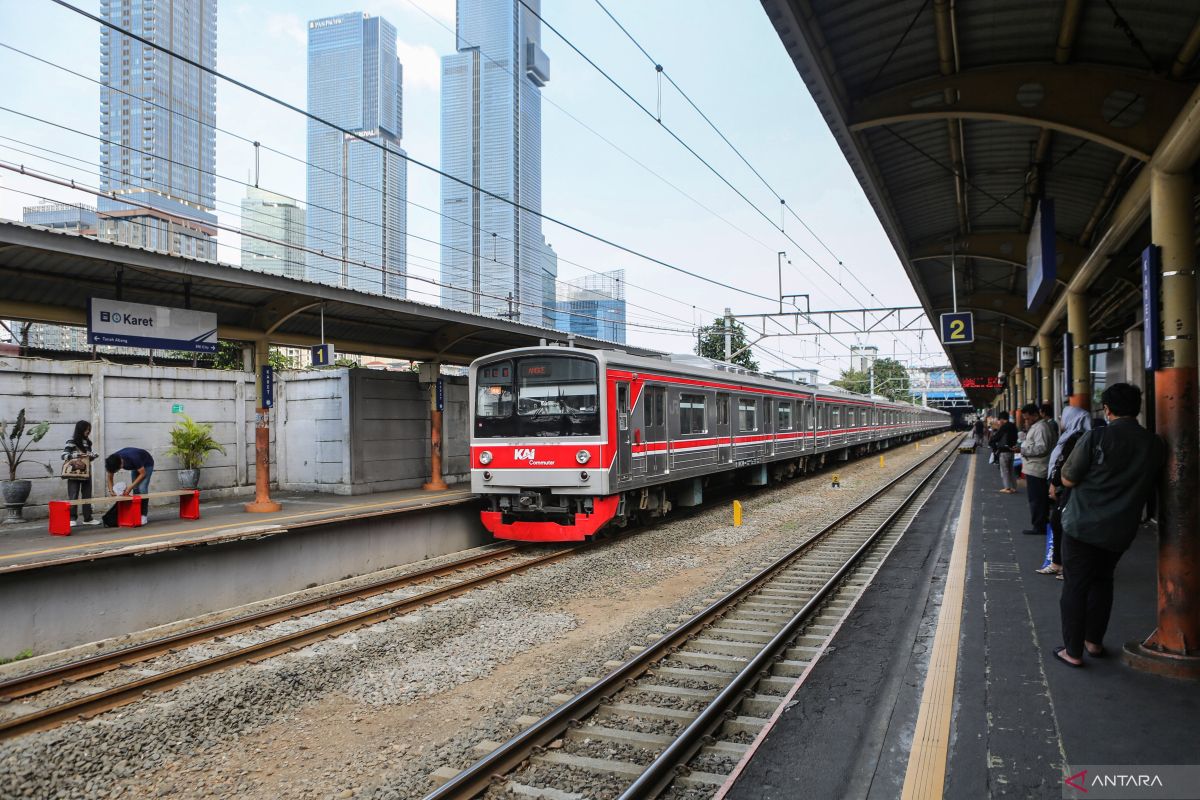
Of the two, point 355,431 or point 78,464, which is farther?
point 355,431

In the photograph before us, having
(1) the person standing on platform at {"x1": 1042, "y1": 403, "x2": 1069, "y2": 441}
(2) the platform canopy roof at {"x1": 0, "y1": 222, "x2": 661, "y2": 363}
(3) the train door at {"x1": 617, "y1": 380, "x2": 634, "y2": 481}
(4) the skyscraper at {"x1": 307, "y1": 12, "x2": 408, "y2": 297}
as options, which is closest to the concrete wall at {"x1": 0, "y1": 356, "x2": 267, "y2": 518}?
(2) the platform canopy roof at {"x1": 0, "y1": 222, "x2": 661, "y2": 363}

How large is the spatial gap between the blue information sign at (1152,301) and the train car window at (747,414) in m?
11.1

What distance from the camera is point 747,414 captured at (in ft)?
53.1

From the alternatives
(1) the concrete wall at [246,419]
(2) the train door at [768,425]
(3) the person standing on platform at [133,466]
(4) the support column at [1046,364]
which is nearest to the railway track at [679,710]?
(3) the person standing on platform at [133,466]

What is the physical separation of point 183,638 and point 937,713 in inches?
234

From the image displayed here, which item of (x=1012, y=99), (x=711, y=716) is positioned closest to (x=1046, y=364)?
(x=1012, y=99)

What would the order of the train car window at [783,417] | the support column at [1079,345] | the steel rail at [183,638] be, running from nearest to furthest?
the steel rail at [183,638]
the support column at [1079,345]
the train car window at [783,417]

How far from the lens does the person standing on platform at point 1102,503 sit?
428cm

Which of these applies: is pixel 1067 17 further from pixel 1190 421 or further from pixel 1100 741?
pixel 1100 741

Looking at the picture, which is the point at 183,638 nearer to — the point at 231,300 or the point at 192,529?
the point at 192,529

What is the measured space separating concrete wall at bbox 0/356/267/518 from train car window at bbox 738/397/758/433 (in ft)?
31.1

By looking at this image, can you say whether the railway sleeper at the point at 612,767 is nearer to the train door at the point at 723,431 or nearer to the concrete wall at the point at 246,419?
the concrete wall at the point at 246,419

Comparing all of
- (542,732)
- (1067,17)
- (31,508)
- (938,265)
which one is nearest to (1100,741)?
(542,732)

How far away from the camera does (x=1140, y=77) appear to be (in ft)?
17.9
